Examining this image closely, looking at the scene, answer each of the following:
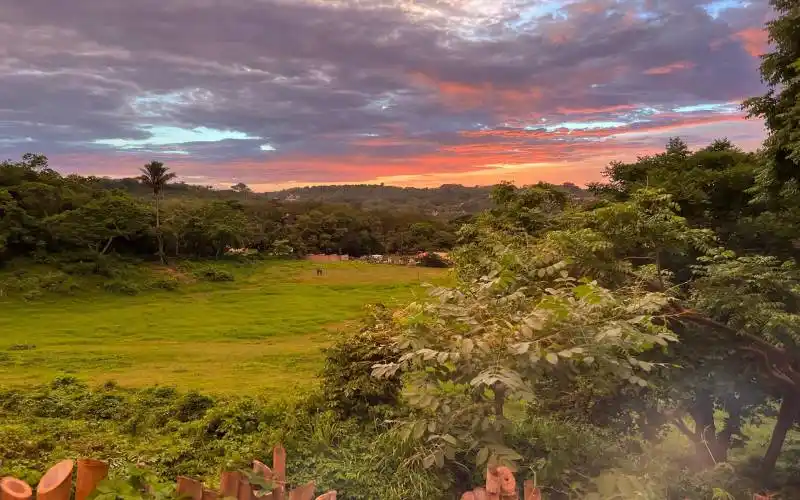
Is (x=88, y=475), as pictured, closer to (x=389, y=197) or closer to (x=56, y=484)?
(x=56, y=484)

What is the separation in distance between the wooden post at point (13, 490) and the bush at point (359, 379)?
145 inches

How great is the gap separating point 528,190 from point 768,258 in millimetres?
4655

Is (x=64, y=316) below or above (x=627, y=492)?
below

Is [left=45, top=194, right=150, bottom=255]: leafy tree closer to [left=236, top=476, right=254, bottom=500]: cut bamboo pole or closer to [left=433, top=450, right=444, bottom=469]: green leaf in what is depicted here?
[left=433, top=450, right=444, bottom=469]: green leaf

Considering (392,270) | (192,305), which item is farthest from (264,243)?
(192,305)

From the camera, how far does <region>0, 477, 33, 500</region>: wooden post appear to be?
72.3 inches

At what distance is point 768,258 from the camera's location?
510 centimetres

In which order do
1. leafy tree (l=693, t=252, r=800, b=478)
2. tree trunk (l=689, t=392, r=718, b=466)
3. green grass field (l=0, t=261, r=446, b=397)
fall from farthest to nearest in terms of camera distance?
green grass field (l=0, t=261, r=446, b=397) → tree trunk (l=689, t=392, r=718, b=466) → leafy tree (l=693, t=252, r=800, b=478)

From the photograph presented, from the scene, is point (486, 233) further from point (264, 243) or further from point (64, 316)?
point (264, 243)

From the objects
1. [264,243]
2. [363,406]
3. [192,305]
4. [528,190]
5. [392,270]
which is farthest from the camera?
[264,243]

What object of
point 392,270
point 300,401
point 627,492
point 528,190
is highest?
point 528,190

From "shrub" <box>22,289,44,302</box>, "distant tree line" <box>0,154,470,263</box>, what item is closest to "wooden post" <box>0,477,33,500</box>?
"distant tree line" <box>0,154,470,263</box>

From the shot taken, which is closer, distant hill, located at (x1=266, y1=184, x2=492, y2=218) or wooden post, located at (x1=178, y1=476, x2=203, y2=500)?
wooden post, located at (x1=178, y1=476, x2=203, y2=500)

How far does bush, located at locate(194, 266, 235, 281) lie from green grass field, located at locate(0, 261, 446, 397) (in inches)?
29.8
